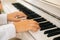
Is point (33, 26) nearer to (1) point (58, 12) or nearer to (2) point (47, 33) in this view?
(2) point (47, 33)

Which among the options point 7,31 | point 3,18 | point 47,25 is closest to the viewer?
point 7,31

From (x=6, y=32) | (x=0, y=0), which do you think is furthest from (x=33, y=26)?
(x=0, y=0)

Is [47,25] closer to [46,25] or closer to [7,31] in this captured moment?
[46,25]

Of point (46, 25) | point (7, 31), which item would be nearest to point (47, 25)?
point (46, 25)

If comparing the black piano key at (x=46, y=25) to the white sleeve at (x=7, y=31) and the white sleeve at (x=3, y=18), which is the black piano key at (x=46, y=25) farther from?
the white sleeve at (x=3, y=18)

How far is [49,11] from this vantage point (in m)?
1.16

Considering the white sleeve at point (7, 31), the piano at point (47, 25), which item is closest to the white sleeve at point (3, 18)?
the piano at point (47, 25)

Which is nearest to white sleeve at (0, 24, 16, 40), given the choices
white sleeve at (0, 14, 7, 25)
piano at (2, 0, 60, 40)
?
piano at (2, 0, 60, 40)

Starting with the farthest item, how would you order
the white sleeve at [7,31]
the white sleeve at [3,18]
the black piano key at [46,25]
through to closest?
the white sleeve at [3,18], the black piano key at [46,25], the white sleeve at [7,31]

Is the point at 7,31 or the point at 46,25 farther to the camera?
the point at 46,25

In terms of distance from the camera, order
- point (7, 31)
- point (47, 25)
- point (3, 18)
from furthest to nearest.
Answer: point (3, 18), point (47, 25), point (7, 31)

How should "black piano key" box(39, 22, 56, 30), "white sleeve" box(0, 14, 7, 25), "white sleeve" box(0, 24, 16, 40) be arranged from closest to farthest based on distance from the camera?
"white sleeve" box(0, 24, 16, 40) < "black piano key" box(39, 22, 56, 30) < "white sleeve" box(0, 14, 7, 25)

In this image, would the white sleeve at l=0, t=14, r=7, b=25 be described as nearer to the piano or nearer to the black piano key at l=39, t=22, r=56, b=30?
the piano

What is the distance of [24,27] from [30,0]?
3.15 feet
